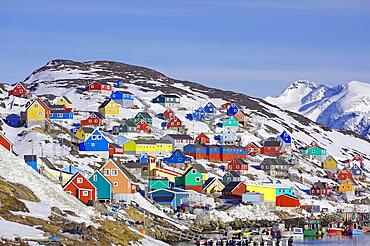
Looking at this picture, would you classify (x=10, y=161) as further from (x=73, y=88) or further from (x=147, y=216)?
(x=73, y=88)

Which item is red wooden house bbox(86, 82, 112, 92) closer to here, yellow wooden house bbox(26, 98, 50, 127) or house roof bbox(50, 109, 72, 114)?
house roof bbox(50, 109, 72, 114)

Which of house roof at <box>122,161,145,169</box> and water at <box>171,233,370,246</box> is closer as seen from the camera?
water at <box>171,233,370,246</box>

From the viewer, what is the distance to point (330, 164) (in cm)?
14050

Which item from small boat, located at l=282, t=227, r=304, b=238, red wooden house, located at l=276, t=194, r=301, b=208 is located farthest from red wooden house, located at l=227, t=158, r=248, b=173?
small boat, located at l=282, t=227, r=304, b=238

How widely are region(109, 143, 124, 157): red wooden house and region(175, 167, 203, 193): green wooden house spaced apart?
545 inches

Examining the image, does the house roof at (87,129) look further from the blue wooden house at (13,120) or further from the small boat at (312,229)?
the small boat at (312,229)

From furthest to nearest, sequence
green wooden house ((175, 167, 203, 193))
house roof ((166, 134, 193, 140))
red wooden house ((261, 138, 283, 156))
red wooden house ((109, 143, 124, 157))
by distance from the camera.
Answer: red wooden house ((261, 138, 283, 156))
house roof ((166, 134, 193, 140))
red wooden house ((109, 143, 124, 157))
green wooden house ((175, 167, 203, 193))

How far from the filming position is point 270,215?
99.1 meters

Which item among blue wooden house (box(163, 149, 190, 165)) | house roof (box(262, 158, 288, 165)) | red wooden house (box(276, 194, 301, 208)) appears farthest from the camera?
house roof (box(262, 158, 288, 165))

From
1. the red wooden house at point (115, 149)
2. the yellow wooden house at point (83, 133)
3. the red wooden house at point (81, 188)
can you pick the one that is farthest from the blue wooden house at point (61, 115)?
the red wooden house at point (81, 188)

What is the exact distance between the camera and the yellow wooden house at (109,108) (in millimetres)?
136500

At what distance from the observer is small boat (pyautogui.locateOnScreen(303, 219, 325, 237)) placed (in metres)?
86.8

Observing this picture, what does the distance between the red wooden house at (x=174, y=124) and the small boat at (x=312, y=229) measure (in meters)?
46.8

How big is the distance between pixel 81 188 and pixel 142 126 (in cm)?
5903
